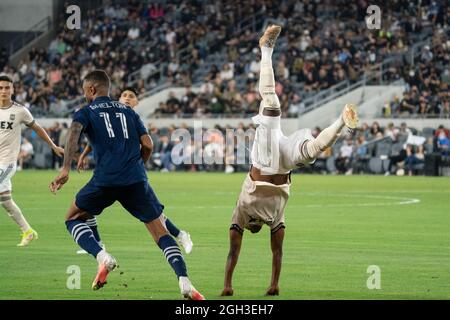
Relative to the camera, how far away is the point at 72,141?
1167 centimetres

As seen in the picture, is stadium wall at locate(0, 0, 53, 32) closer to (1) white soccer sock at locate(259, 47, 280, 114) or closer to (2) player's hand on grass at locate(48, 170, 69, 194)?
(1) white soccer sock at locate(259, 47, 280, 114)

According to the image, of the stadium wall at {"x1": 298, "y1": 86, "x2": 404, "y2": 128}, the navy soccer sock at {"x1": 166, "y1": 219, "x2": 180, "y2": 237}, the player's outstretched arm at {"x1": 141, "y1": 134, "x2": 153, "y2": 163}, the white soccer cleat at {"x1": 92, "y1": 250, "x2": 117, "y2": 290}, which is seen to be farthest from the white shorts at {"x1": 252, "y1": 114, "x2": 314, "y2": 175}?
the stadium wall at {"x1": 298, "y1": 86, "x2": 404, "y2": 128}

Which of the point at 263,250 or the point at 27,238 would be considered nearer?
the point at 263,250

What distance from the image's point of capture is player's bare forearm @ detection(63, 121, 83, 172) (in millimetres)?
11570

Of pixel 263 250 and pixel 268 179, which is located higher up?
pixel 268 179

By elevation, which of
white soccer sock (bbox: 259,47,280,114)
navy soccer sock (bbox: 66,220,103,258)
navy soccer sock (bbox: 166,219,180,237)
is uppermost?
white soccer sock (bbox: 259,47,280,114)

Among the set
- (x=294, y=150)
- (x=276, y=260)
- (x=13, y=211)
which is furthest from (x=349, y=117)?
(x=13, y=211)

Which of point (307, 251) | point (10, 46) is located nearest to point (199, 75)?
point (10, 46)

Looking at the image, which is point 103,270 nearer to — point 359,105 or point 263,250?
point 263,250

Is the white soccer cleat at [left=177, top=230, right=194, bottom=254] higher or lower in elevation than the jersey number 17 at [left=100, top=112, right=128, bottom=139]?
lower

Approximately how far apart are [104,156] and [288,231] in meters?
8.80

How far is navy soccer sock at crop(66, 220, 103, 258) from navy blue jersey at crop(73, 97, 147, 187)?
0.56 m

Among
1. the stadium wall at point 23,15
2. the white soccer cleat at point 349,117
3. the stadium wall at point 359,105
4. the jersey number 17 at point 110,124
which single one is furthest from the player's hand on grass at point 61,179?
the stadium wall at point 23,15

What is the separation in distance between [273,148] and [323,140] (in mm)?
821
